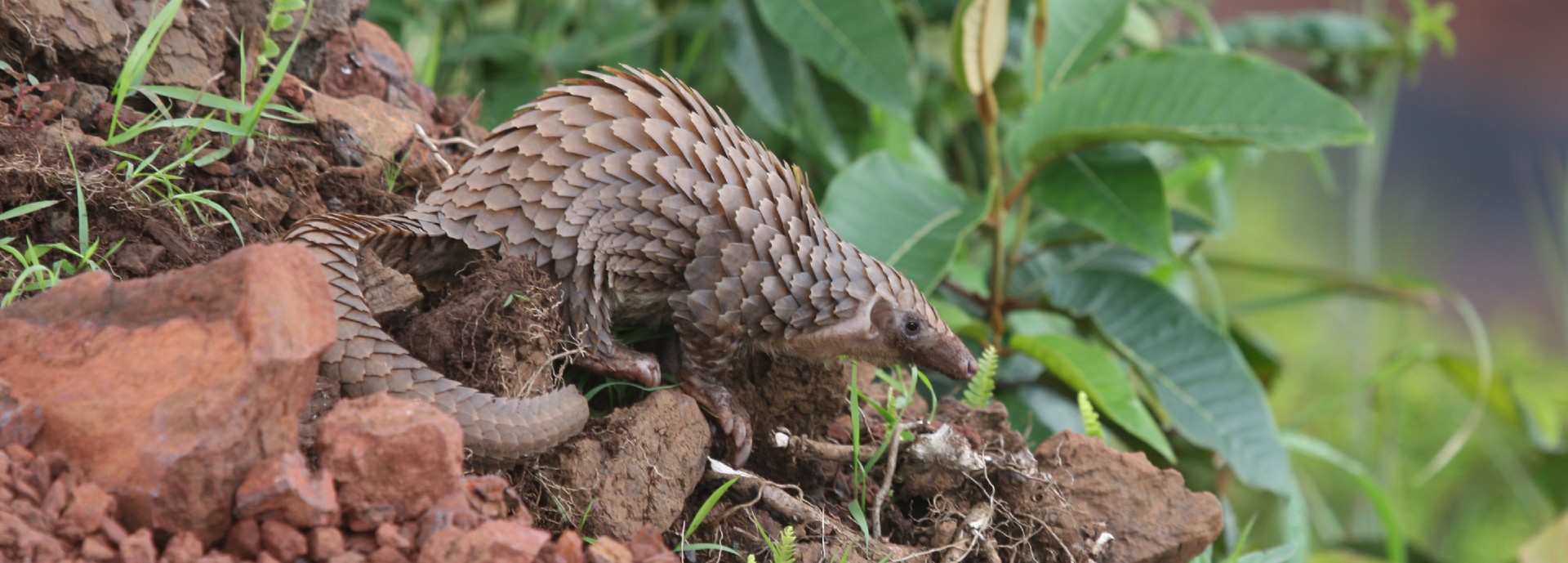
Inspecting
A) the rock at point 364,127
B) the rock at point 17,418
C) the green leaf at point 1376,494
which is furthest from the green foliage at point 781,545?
Result: the green leaf at point 1376,494

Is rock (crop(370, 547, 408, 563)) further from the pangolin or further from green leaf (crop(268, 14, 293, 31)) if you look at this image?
green leaf (crop(268, 14, 293, 31))

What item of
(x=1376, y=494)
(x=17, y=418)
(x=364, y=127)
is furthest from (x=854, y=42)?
(x=17, y=418)

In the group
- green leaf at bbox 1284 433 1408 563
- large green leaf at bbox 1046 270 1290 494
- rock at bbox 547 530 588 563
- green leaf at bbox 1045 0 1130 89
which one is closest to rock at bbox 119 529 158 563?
rock at bbox 547 530 588 563

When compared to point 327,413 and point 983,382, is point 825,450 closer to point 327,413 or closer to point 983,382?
point 983,382

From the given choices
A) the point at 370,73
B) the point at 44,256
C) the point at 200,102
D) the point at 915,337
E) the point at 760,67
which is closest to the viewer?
the point at 44,256

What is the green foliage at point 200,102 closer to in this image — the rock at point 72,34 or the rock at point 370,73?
the rock at point 72,34

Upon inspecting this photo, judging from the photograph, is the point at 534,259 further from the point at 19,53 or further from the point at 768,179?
the point at 19,53
